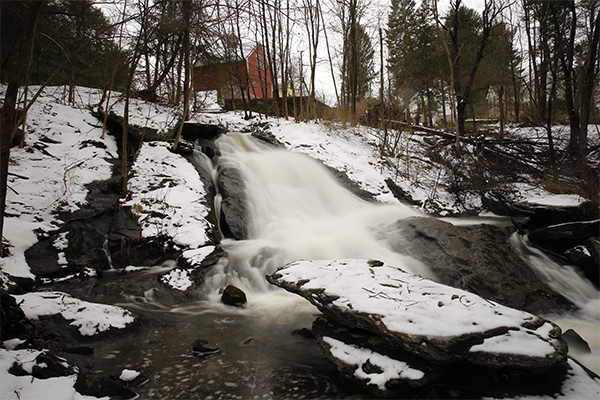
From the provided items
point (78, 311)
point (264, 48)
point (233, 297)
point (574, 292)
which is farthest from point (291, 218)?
point (264, 48)

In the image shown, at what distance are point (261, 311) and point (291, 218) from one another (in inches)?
141

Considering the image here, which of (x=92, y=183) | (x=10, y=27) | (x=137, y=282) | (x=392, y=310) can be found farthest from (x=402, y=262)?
(x=10, y=27)

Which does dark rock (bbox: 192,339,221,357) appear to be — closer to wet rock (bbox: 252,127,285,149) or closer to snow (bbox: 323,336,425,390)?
snow (bbox: 323,336,425,390)

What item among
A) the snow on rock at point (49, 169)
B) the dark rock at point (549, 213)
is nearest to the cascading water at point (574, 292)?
the dark rock at point (549, 213)

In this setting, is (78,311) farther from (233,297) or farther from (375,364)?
(375,364)

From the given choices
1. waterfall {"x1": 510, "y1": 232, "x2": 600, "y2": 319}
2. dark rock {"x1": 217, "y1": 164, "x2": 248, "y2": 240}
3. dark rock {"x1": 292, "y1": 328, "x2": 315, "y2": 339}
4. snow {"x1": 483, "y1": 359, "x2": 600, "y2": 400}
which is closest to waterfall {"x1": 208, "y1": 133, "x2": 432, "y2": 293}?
dark rock {"x1": 217, "y1": 164, "x2": 248, "y2": 240}

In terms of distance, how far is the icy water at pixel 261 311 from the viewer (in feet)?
9.29

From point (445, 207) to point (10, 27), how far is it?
16.3m

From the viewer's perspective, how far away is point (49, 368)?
2271mm

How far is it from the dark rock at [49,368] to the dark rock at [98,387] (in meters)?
0.11

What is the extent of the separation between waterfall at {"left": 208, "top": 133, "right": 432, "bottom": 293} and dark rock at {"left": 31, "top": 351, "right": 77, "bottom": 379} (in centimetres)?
286

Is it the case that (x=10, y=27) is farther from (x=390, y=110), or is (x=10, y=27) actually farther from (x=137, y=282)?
(x=390, y=110)

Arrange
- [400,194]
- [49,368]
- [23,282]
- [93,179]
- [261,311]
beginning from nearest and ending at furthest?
1. [49,368]
2. [261,311]
3. [23,282]
4. [93,179]
5. [400,194]

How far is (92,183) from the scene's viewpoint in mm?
7047
